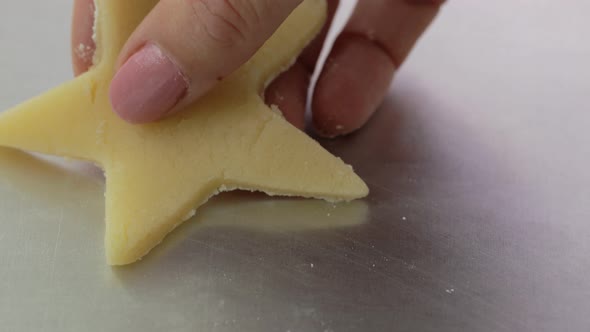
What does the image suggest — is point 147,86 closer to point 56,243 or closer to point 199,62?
point 199,62

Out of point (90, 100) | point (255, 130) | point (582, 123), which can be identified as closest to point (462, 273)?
point (255, 130)

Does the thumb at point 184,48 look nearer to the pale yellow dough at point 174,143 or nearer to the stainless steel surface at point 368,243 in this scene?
the pale yellow dough at point 174,143

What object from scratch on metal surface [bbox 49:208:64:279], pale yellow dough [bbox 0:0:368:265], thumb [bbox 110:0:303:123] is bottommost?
scratch on metal surface [bbox 49:208:64:279]

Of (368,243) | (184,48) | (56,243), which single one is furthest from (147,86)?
(368,243)

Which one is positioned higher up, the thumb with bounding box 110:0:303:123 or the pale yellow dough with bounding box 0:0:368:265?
the thumb with bounding box 110:0:303:123

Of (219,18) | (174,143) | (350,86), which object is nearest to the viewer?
(219,18)

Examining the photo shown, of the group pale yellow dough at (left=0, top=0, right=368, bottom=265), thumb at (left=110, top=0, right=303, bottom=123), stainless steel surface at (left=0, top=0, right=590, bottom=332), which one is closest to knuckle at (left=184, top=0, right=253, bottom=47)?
thumb at (left=110, top=0, right=303, bottom=123)

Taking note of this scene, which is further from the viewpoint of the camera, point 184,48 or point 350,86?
point 350,86

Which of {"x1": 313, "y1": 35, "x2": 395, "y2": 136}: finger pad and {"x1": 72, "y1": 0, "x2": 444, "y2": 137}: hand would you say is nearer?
{"x1": 72, "y1": 0, "x2": 444, "y2": 137}: hand

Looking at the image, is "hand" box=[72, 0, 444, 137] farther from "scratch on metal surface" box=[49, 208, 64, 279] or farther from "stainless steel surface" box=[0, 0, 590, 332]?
"scratch on metal surface" box=[49, 208, 64, 279]
